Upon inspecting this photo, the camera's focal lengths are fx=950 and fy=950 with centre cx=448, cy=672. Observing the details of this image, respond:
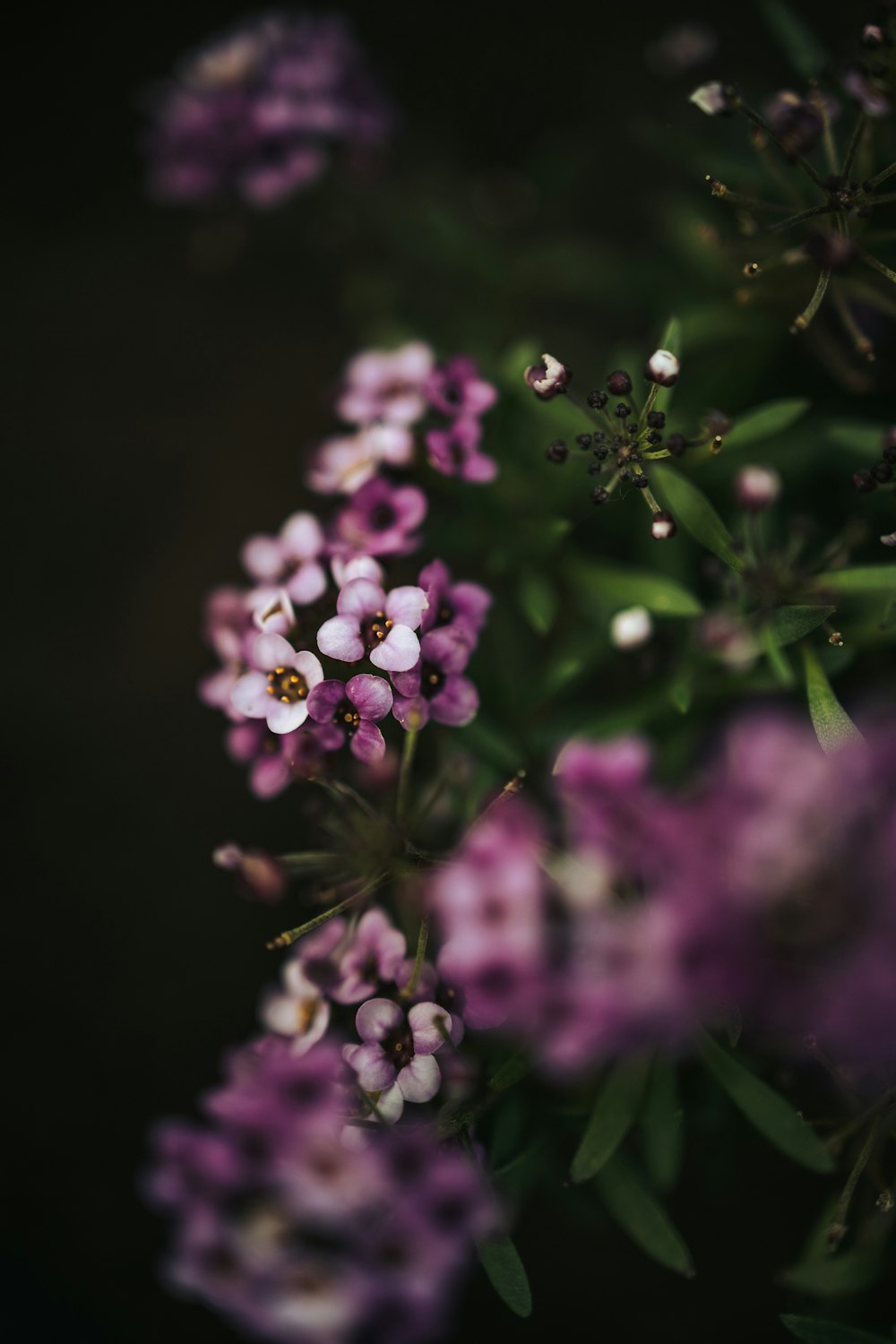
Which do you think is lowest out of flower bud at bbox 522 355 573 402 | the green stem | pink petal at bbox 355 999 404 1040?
pink petal at bbox 355 999 404 1040

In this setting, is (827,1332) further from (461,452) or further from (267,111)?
(267,111)

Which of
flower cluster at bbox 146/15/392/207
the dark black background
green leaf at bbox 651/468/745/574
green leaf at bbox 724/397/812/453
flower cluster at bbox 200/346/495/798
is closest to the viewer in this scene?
flower cluster at bbox 200/346/495/798

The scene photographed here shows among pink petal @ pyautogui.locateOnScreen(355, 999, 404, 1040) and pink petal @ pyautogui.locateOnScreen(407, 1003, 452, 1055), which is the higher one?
pink petal @ pyautogui.locateOnScreen(355, 999, 404, 1040)

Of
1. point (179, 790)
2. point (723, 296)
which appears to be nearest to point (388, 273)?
point (723, 296)

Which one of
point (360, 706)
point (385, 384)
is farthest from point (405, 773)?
point (385, 384)

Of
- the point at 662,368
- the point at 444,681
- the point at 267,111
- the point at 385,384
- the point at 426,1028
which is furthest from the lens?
the point at 267,111

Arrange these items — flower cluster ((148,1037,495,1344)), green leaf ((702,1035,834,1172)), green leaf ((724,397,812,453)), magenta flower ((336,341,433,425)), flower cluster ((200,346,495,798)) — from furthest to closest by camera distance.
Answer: magenta flower ((336,341,433,425)), green leaf ((724,397,812,453)), flower cluster ((200,346,495,798)), green leaf ((702,1035,834,1172)), flower cluster ((148,1037,495,1344))

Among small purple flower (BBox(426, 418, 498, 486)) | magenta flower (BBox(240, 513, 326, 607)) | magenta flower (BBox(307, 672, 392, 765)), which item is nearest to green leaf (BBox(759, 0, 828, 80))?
small purple flower (BBox(426, 418, 498, 486))

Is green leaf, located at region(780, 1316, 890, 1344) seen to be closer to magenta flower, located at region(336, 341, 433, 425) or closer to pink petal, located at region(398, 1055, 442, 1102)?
pink petal, located at region(398, 1055, 442, 1102)
